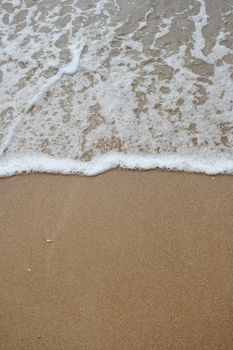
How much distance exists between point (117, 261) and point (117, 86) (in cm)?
167

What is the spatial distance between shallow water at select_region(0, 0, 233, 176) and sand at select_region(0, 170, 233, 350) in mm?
215

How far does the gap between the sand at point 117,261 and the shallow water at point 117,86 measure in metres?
0.21

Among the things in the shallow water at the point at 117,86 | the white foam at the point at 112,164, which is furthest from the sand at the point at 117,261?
the shallow water at the point at 117,86

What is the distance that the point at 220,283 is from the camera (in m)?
1.96

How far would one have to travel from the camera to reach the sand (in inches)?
73.0

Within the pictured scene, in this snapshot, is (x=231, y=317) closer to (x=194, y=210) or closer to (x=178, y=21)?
(x=194, y=210)

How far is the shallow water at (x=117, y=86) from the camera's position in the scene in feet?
8.80

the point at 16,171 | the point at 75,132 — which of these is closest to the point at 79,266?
the point at 16,171

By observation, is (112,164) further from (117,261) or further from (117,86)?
(117,86)

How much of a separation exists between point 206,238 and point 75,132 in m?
1.32

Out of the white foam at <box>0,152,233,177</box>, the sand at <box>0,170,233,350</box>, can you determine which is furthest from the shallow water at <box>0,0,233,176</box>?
the sand at <box>0,170,233,350</box>

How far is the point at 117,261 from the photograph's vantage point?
211 cm

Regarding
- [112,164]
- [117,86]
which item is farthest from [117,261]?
[117,86]

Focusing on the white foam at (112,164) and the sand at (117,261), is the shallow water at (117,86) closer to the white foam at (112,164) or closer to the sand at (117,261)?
the white foam at (112,164)
